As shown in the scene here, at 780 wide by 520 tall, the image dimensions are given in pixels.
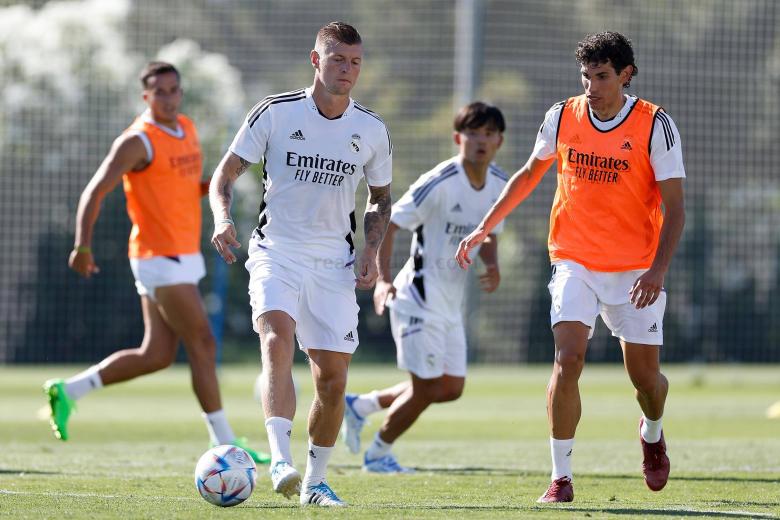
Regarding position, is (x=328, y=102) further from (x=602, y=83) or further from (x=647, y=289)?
(x=647, y=289)

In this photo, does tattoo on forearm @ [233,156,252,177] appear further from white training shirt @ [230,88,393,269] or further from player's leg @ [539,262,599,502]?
player's leg @ [539,262,599,502]

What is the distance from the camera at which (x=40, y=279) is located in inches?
1054

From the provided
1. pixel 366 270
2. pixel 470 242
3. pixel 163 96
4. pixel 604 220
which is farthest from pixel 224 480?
pixel 163 96

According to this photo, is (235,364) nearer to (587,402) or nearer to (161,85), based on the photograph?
(587,402)

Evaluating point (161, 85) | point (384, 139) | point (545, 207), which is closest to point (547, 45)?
point (545, 207)

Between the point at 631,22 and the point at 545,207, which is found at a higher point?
the point at 631,22

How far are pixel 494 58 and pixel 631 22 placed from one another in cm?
309

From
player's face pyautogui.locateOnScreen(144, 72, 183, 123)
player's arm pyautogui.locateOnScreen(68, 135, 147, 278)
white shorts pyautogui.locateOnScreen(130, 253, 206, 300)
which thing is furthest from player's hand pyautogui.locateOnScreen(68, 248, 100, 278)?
player's face pyautogui.locateOnScreen(144, 72, 183, 123)

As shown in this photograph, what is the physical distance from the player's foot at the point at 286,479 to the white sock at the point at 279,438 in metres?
0.07

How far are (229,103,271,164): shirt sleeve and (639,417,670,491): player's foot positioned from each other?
2820mm

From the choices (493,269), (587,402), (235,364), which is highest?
(493,269)

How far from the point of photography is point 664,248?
7.21 metres

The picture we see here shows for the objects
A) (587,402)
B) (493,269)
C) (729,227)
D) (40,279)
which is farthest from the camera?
(729,227)

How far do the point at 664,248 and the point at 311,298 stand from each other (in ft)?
6.07
